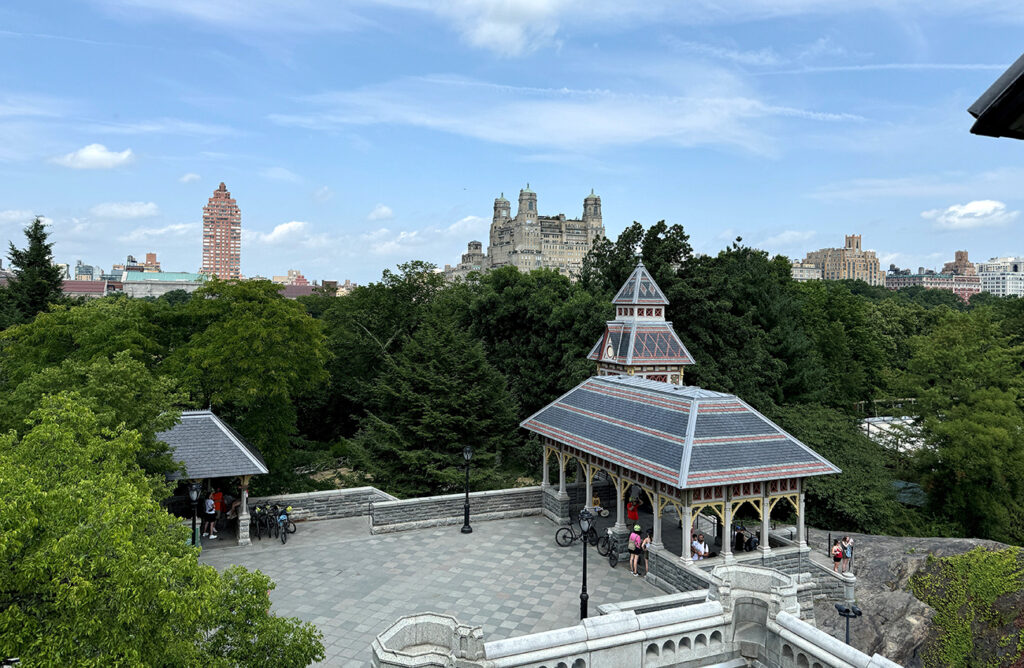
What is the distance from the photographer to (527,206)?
560ft

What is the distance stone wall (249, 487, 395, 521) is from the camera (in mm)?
22703

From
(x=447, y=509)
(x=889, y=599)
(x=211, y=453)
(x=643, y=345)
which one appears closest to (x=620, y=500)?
(x=447, y=509)

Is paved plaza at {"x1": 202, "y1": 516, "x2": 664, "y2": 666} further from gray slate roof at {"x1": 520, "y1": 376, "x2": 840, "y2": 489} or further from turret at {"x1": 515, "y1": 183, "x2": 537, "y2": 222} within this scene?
turret at {"x1": 515, "y1": 183, "x2": 537, "y2": 222}

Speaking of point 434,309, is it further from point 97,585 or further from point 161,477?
point 97,585

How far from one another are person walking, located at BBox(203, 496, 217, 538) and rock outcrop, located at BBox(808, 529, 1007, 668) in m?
17.3

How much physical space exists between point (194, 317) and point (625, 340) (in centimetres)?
1873

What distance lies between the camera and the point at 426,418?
2961 centimetres

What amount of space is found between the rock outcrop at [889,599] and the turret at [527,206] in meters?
148

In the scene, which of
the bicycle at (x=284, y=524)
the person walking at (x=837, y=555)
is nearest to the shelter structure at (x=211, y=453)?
the bicycle at (x=284, y=524)

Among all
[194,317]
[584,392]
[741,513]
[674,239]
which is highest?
[674,239]

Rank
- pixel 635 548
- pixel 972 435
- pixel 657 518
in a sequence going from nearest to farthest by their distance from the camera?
pixel 657 518, pixel 635 548, pixel 972 435

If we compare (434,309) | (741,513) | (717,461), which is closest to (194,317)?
(434,309)

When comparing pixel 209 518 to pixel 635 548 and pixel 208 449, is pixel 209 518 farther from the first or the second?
pixel 635 548

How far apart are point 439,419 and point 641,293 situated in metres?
10.5
